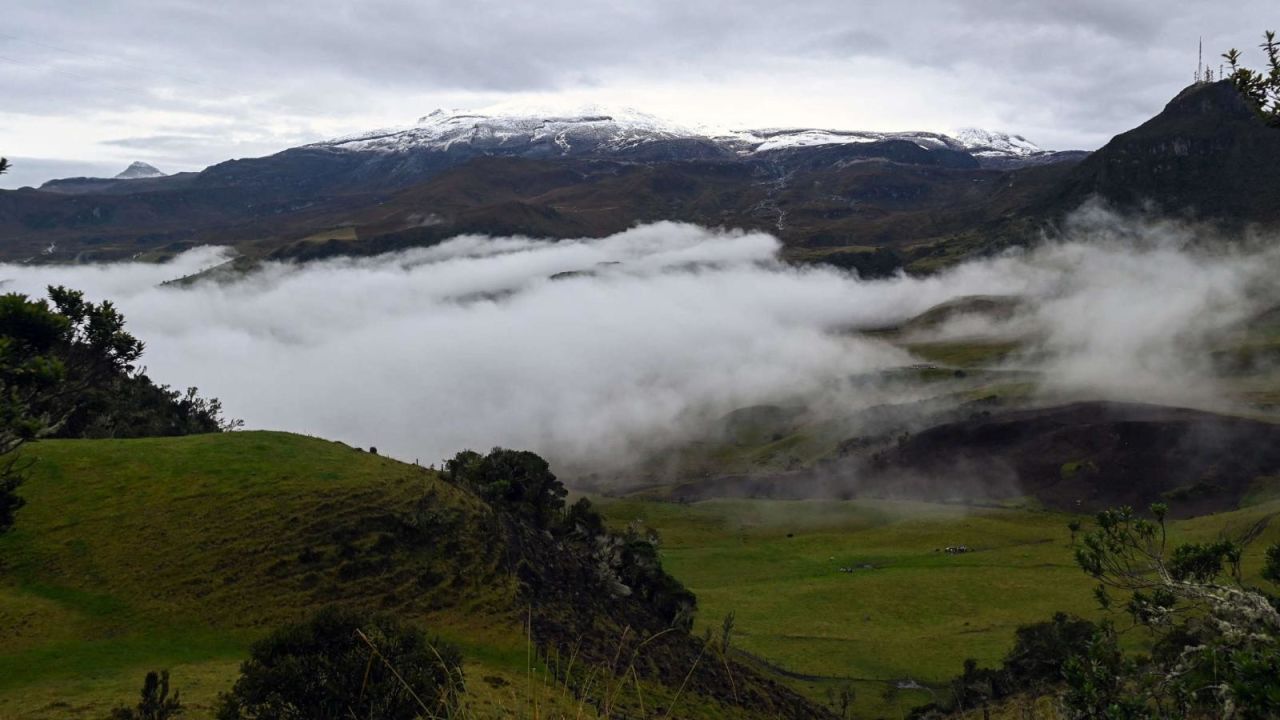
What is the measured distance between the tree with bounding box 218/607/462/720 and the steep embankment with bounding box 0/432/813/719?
9.43 metres

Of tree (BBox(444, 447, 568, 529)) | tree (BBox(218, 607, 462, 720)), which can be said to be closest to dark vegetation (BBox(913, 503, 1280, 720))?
tree (BBox(218, 607, 462, 720))

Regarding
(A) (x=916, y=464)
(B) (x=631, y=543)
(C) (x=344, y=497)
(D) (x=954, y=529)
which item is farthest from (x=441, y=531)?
(A) (x=916, y=464)

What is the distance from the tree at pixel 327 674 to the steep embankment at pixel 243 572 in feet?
30.9

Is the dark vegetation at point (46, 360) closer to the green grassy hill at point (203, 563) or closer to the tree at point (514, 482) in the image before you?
the green grassy hill at point (203, 563)

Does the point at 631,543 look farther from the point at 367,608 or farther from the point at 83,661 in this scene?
the point at 83,661

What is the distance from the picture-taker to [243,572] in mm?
40188

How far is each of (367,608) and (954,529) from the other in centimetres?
12406

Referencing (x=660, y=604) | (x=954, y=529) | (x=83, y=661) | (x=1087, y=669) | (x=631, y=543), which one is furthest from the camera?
(x=954, y=529)

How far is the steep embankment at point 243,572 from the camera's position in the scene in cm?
3334

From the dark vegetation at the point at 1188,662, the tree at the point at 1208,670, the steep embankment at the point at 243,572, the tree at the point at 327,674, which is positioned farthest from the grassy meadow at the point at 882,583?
the tree at the point at 1208,670

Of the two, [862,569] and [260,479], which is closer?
[260,479]

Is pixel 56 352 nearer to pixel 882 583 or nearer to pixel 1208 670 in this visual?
pixel 1208 670

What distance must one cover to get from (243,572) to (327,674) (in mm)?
22568

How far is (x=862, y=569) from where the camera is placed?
113 metres
